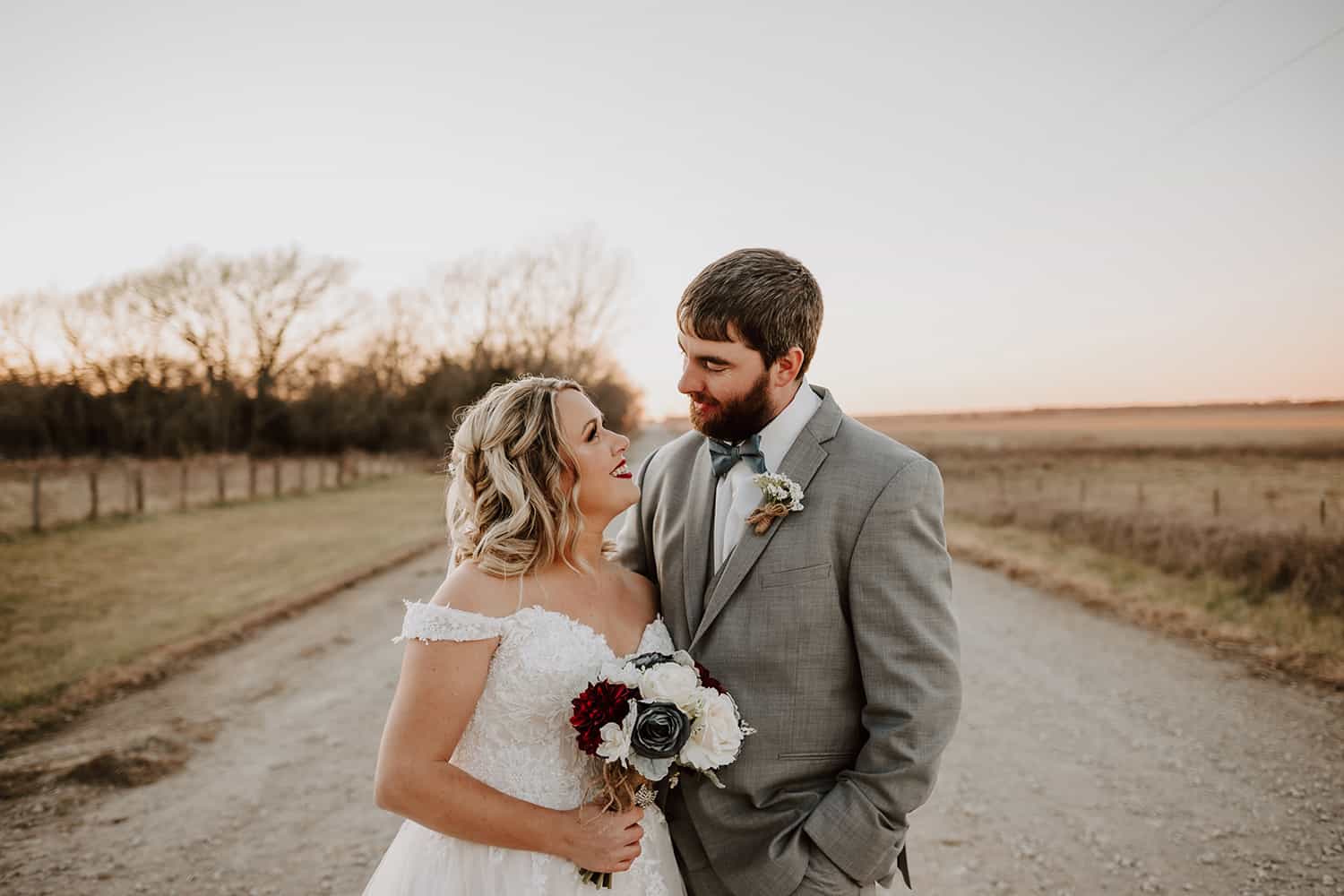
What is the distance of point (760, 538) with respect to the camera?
8.08ft

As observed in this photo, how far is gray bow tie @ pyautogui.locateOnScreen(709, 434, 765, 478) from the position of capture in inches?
104

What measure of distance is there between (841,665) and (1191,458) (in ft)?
107

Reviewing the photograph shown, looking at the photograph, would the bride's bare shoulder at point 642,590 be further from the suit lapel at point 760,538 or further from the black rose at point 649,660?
the black rose at point 649,660

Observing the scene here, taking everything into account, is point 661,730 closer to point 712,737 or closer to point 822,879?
point 712,737

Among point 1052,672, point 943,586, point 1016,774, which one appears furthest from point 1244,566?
point 943,586

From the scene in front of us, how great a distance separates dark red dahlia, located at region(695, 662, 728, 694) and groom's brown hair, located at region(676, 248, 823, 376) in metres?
1.01

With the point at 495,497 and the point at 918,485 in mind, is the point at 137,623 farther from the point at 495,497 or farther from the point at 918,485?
the point at 918,485

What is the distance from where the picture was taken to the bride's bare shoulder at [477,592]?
243 centimetres

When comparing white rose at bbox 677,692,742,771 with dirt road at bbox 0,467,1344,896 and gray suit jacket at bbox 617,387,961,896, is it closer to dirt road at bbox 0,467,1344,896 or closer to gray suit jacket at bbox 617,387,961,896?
gray suit jacket at bbox 617,387,961,896

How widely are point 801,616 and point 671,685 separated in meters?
0.50

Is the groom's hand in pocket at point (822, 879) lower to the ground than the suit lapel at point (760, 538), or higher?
lower

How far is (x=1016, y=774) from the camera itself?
18.6 feet

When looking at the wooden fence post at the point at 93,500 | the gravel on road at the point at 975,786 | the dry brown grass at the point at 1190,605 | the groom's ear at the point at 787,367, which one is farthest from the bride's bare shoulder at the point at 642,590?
the wooden fence post at the point at 93,500

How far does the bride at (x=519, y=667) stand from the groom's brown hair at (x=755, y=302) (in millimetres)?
512
